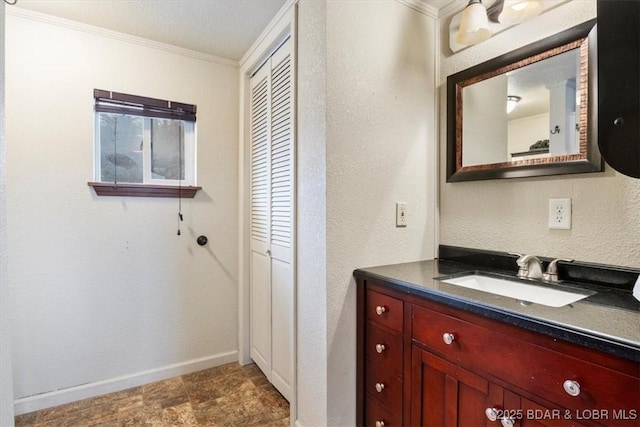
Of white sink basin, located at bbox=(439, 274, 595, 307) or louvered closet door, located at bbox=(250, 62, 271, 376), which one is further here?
louvered closet door, located at bbox=(250, 62, 271, 376)

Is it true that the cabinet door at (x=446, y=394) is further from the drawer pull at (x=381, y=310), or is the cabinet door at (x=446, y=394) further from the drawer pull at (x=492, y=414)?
the drawer pull at (x=381, y=310)

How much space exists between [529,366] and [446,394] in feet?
1.04

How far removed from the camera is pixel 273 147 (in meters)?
1.95

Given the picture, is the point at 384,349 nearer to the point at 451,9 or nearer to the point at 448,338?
the point at 448,338

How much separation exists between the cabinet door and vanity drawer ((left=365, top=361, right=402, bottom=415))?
74 millimetres

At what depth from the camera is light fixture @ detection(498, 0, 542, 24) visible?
1.27 m

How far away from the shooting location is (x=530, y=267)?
4.11 feet

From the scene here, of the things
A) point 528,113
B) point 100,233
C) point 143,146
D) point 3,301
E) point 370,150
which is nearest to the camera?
point 3,301

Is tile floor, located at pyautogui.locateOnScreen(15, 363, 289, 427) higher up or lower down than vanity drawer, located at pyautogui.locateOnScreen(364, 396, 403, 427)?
lower down

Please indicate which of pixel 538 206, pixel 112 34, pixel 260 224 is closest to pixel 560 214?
pixel 538 206

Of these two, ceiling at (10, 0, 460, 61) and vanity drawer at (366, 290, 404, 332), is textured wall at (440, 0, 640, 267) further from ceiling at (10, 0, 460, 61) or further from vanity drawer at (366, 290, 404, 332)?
vanity drawer at (366, 290, 404, 332)

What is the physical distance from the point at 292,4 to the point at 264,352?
2.08 m

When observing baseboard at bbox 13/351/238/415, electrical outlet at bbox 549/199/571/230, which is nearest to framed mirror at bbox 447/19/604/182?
electrical outlet at bbox 549/199/571/230

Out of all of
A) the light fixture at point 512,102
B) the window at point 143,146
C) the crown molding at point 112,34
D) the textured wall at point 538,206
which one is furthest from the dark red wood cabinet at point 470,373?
the crown molding at point 112,34
